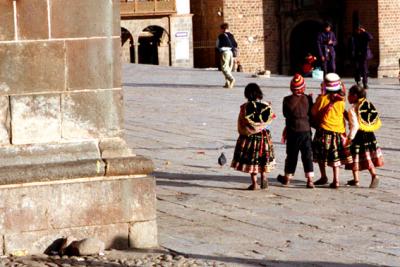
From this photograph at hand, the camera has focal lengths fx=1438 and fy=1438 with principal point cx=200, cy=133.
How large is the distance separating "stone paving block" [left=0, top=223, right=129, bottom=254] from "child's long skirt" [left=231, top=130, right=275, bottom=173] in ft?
11.6

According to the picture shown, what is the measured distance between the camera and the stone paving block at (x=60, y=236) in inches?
408

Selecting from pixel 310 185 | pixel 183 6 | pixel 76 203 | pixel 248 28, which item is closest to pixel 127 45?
pixel 183 6

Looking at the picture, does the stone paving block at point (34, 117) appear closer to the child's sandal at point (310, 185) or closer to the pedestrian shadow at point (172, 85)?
the child's sandal at point (310, 185)

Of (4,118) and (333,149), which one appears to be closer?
(4,118)

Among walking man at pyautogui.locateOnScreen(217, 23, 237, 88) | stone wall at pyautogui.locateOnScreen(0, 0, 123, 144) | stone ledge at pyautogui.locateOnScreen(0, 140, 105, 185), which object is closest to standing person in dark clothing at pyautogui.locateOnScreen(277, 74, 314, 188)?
stone wall at pyautogui.locateOnScreen(0, 0, 123, 144)

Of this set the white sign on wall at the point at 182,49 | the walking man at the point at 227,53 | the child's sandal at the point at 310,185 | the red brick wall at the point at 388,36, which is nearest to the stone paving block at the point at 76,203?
the child's sandal at the point at 310,185

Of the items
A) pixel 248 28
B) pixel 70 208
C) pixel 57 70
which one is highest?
pixel 57 70

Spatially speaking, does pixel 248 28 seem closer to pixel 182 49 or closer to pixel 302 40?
pixel 302 40

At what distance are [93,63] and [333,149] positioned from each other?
4.38 meters

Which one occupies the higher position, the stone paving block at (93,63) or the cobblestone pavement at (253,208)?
the stone paving block at (93,63)

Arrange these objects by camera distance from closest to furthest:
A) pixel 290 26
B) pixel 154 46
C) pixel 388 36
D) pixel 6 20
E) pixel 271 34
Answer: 1. pixel 6 20
2. pixel 154 46
3. pixel 388 36
4. pixel 271 34
5. pixel 290 26

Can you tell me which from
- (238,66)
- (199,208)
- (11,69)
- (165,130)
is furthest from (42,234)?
(238,66)

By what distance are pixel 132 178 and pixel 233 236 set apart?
44.6 inches

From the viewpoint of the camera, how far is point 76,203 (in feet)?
34.4
